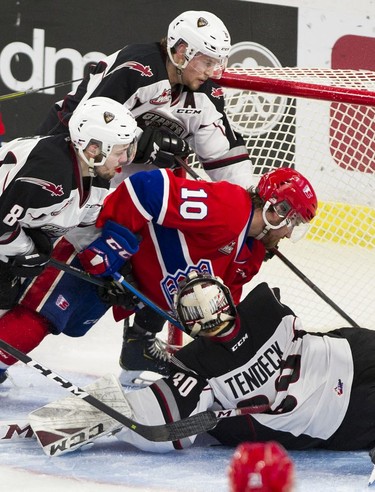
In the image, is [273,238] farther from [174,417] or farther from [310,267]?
[310,267]

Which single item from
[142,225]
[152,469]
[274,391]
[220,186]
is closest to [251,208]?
[220,186]

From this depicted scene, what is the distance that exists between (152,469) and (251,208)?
758 mm

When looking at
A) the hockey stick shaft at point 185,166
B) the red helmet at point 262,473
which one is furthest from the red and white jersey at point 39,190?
the red helmet at point 262,473

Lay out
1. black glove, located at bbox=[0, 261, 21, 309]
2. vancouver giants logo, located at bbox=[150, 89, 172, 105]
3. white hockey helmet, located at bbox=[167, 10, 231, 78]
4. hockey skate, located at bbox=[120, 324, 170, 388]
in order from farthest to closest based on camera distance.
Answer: hockey skate, located at bbox=[120, 324, 170, 388]
vancouver giants logo, located at bbox=[150, 89, 172, 105]
white hockey helmet, located at bbox=[167, 10, 231, 78]
black glove, located at bbox=[0, 261, 21, 309]

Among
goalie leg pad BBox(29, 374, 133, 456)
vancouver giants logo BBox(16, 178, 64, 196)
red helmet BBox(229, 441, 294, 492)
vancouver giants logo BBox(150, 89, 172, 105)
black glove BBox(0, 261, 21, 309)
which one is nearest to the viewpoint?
red helmet BBox(229, 441, 294, 492)

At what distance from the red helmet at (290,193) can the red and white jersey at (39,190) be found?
0.44 m

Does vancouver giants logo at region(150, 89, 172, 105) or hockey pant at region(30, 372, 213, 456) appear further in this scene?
vancouver giants logo at region(150, 89, 172, 105)

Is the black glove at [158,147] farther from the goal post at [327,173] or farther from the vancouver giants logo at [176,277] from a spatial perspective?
the goal post at [327,173]

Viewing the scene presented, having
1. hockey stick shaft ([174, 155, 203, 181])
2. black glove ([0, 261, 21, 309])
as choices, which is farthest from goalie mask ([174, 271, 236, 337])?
hockey stick shaft ([174, 155, 203, 181])

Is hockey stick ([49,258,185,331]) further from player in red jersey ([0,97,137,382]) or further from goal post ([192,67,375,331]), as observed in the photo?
goal post ([192,67,375,331])

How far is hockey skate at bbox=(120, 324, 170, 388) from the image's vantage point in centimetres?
291

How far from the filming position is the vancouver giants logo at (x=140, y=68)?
104 inches

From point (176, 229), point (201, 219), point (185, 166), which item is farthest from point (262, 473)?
point (185, 166)

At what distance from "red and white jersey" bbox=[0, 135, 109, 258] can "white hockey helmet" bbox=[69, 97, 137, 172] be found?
0.20 feet
